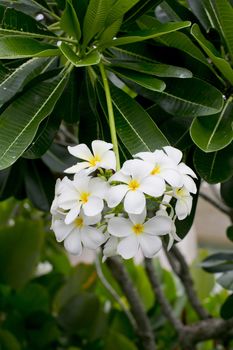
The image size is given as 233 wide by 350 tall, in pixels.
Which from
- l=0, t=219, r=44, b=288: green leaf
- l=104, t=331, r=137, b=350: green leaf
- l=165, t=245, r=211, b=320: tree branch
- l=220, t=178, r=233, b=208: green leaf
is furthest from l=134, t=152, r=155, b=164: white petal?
l=0, t=219, r=44, b=288: green leaf

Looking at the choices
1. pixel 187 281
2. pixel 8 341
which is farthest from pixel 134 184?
pixel 8 341

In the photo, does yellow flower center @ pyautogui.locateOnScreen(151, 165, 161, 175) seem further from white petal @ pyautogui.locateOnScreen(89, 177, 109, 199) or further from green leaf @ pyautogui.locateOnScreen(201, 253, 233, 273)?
green leaf @ pyautogui.locateOnScreen(201, 253, 233, 273)

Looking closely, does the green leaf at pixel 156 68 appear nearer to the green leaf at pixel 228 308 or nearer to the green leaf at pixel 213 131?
the green leaf at pixel 213 131

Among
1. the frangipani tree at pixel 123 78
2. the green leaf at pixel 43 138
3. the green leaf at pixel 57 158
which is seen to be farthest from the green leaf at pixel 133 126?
the green leaf at pixel 57 158

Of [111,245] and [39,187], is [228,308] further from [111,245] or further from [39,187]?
[111,245]

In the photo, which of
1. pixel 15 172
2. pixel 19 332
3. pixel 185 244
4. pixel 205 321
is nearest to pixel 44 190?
pixel 15 172

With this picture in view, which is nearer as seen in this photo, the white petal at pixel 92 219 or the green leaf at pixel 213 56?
the white petal at pixel 92 219
